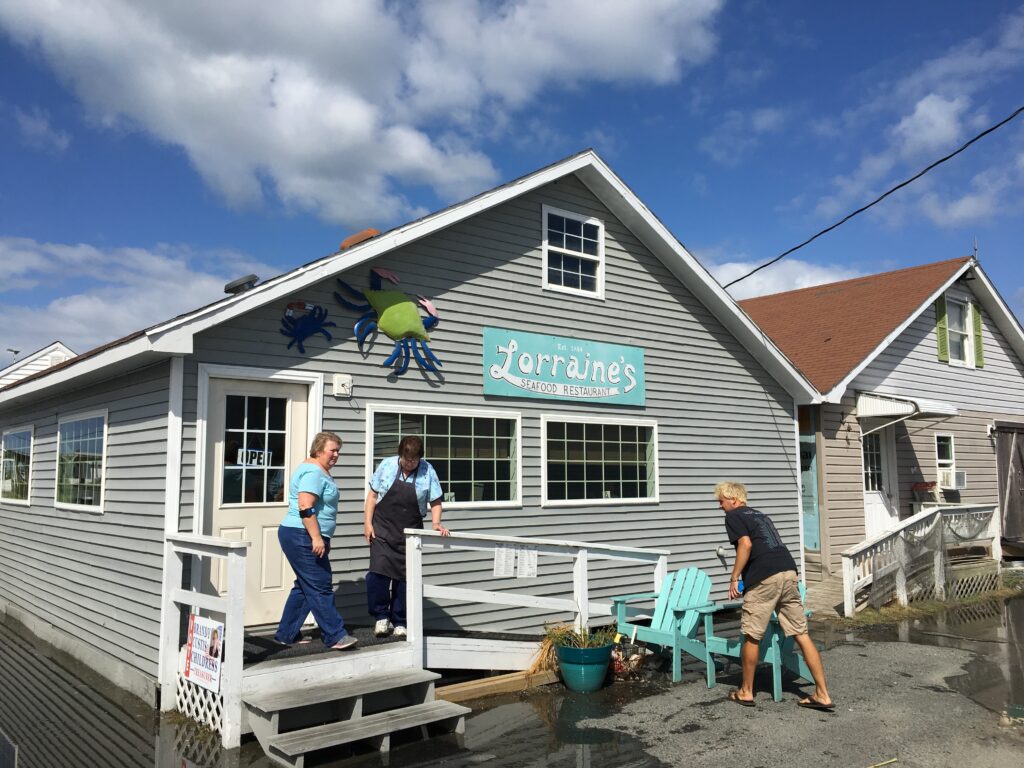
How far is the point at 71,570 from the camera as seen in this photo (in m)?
8.84

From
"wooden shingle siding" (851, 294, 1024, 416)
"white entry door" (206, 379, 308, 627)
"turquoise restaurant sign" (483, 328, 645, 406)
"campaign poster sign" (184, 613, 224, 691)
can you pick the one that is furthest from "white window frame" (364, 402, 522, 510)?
"wooden shingle siding" (851, 294, 1024, 416)

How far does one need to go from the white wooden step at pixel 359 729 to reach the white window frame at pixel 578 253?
5.32 metres

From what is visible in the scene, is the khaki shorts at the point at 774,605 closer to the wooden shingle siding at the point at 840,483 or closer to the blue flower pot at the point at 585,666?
the blue flower pot at the point at 585,666

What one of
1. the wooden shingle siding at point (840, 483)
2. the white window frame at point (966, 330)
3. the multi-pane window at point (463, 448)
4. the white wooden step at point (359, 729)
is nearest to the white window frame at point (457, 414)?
the multi-pane window at point (463, 448)

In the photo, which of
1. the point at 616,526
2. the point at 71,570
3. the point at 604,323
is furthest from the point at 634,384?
the point at 71,570

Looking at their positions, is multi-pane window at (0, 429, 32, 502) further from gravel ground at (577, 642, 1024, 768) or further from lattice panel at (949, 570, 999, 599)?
lattice panel at (949, 570, 999, 599)

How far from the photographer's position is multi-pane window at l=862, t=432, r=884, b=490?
551 inches

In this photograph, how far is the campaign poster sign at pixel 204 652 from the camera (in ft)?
18.9

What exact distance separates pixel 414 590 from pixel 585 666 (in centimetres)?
173

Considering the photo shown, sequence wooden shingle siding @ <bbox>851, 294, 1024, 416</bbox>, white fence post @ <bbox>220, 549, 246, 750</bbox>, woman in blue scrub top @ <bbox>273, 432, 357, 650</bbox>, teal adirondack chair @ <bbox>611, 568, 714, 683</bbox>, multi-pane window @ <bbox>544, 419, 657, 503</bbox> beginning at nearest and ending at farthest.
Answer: white fence post @ <bbox>220, 549, 246, 750</bbox> < woman in blue scrub top @ <bbox>273, 432, 357, 650</bbox> < teal adirondack chair @ <bbox>611, 568, 714, 683</bbox> < multi-pane window @ <bbox>544, 419, 657, 503</bbox> < wooden shingle siding @ <bbox>851, 294, 1024, 416</bbox>

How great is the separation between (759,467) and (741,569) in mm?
5784

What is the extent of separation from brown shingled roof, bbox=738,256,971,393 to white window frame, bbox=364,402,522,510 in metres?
5.72

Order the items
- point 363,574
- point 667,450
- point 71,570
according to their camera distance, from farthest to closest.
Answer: point 667,450
point 71,570
point 363,574

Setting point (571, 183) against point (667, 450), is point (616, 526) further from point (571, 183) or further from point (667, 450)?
point (571, 183)
